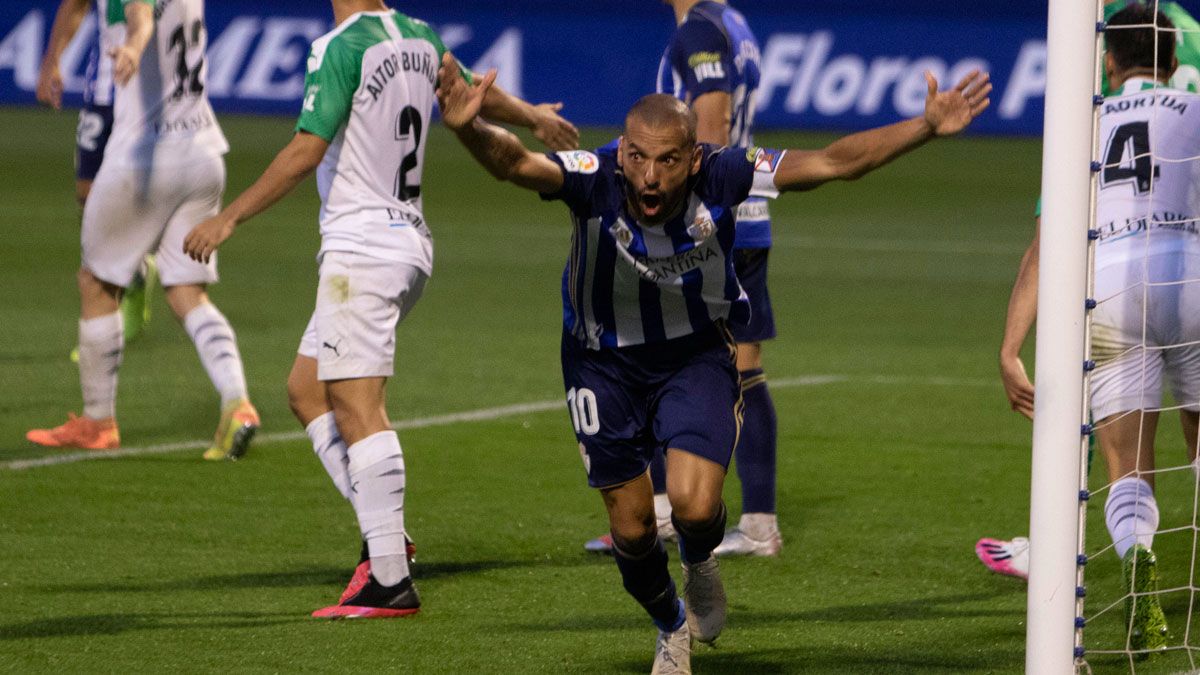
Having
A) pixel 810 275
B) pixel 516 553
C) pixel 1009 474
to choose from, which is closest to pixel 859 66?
pixel 810 275

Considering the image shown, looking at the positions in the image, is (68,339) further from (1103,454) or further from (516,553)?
(1103,454)

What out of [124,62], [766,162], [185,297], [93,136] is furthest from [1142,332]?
[93,136]

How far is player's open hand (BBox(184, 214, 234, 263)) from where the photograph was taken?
5.46 metres

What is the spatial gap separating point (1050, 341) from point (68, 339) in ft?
26.3

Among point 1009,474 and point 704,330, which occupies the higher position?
point 704,330

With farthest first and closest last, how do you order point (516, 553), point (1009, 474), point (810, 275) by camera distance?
point (810, 275) < point (1009, 474) < point (516, 553)

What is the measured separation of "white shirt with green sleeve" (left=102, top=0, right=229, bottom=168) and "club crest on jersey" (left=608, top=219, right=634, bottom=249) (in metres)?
3.81

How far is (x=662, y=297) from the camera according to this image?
16.7ft

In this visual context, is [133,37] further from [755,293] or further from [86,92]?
[755,293]

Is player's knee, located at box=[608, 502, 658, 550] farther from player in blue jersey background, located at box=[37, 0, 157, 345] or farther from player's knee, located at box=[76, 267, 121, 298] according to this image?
player in blue jersey background, located at box=[37, 0, 157, 345]

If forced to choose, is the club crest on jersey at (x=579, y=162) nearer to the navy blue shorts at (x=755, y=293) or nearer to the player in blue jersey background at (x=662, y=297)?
the player in blue jersey background at (x=662, y=297)

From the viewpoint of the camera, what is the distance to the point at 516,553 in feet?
21.5

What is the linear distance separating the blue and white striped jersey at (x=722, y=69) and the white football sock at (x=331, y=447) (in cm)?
151

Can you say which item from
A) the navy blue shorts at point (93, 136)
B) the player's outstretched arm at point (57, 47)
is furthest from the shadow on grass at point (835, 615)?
the player's outstretched arm at point (57, 47)
